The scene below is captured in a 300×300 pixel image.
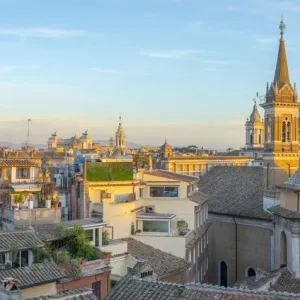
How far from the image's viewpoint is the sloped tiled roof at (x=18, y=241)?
821 inches

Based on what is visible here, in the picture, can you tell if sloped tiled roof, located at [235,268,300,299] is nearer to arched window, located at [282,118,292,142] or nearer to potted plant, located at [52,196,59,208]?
potted plant, located at [52,196,59,208]

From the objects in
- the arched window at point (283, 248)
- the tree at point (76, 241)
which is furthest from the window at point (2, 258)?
the arched window at point (283, 248)

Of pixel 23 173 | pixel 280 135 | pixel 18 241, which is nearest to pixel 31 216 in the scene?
pixel 18 241

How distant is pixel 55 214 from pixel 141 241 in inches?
213

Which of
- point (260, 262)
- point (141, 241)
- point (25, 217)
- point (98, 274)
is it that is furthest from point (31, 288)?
point (260, 262)

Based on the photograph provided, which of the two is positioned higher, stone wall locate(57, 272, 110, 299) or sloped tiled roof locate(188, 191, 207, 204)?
sloped tiled roof locate(188, 191, 207, 204)

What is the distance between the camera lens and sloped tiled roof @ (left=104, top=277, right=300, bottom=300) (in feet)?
47.4

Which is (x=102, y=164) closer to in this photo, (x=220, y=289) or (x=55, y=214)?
(x=55, y=214)

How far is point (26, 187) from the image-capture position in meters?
30.2

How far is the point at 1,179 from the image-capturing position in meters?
31.0

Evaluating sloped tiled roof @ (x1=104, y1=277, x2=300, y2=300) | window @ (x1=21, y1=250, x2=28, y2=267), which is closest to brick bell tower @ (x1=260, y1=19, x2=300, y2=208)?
window @ (x1=21, y1=250, x2=28, y2=267)

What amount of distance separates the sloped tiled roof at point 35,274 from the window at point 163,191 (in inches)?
580

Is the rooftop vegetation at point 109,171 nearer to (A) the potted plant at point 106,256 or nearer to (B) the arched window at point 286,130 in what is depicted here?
(A) the potted plant at point 106,256

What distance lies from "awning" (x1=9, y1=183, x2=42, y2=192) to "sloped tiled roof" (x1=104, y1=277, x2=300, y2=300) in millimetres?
14564
